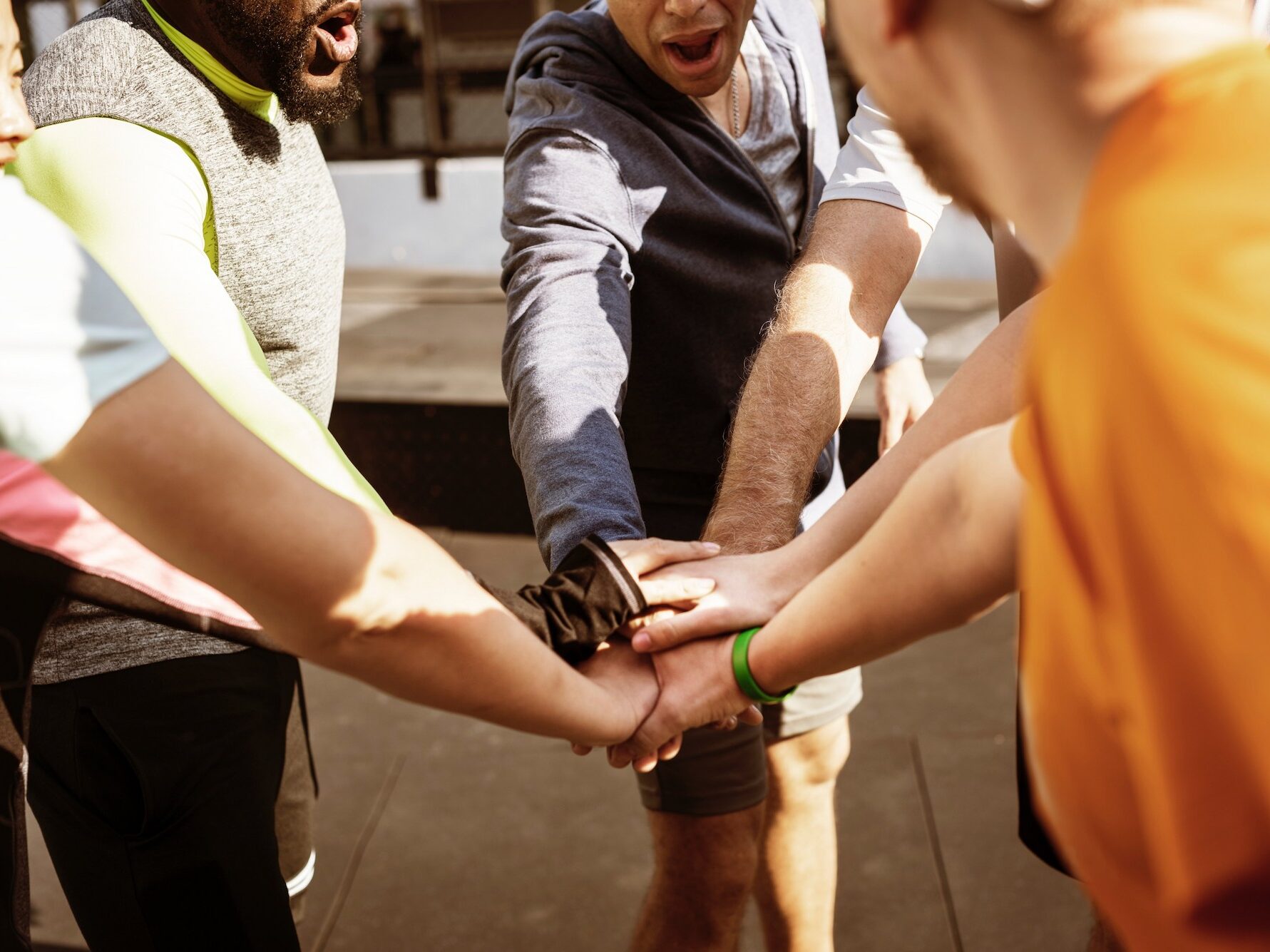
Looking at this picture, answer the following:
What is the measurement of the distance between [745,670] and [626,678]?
0.16m

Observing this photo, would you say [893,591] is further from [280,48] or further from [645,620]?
[280,48]

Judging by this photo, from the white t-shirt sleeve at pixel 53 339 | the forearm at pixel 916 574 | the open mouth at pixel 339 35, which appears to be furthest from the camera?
the open mouth at pixel 339 35

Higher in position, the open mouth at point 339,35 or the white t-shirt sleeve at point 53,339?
the white t-shirt sleeve at point 53,339

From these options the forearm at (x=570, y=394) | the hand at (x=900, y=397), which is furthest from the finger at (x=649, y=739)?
the hand at (x=900, y=397)

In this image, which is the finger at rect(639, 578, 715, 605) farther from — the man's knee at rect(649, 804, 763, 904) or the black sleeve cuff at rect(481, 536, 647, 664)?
the man's knee at rect(649, 804, 763, 904)

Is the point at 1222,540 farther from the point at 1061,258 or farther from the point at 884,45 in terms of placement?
the point at 884,45

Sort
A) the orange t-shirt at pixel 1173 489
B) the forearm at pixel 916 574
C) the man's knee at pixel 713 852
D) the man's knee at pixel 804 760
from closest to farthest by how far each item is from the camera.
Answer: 1. the orange t-shirt at pixel 1173 489
2. the forearm at pixel 916 574
3. the man's knee at pixel 713 852
4. the man's knee at pixel 804 760

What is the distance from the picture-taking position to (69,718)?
1588 mm

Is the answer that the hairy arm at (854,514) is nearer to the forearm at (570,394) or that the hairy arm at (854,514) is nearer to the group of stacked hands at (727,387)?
the group of stacked hands at (727,387)

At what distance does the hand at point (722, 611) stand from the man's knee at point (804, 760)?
70cm

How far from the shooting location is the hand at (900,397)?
2414 mm

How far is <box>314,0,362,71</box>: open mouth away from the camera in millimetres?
1849

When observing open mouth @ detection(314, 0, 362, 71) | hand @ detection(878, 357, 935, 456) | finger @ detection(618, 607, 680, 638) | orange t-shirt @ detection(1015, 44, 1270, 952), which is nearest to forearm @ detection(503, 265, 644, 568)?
finger @ detection(618, 607, 680, 638)

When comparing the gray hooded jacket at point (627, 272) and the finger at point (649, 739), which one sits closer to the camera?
the finger at point (649, 739)
